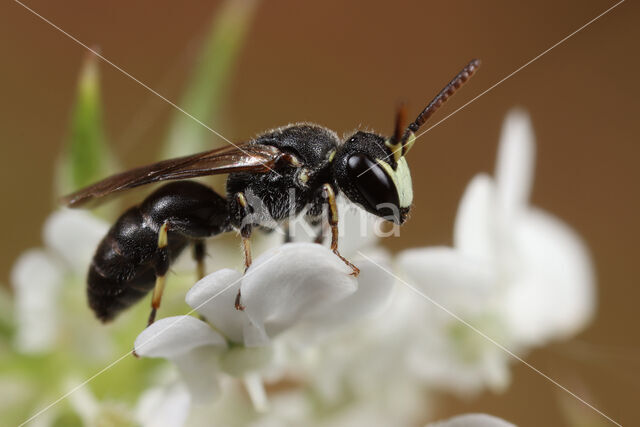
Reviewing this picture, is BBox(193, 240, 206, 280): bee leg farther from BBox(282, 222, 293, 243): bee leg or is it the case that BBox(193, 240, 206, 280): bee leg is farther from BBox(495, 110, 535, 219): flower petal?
BBox(495, 110, 535, 219): flower petal

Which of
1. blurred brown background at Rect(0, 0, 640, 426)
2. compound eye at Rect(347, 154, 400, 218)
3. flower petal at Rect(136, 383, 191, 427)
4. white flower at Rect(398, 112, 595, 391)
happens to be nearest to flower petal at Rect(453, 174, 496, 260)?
white flower at Rect(398, 112, 595, 391)

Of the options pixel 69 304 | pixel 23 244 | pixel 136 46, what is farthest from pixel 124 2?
pixel 69 304

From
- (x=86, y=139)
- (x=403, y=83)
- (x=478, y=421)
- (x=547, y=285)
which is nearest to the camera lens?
(x=478, y=421)

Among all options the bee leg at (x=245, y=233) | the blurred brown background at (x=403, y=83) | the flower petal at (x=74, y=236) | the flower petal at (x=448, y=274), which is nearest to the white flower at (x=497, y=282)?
the flower petal at (x=448, y=274)

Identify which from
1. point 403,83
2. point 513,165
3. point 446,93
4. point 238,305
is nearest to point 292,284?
point 238,305

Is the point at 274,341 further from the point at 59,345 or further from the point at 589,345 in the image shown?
the point at 589,345

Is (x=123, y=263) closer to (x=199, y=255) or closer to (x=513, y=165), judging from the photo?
(x=199, y=255)
